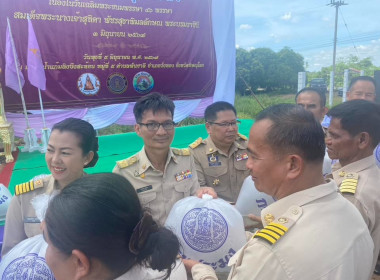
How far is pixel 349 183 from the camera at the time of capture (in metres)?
1.25

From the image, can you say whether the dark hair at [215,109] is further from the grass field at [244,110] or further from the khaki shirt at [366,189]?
the grass field at [244,110]

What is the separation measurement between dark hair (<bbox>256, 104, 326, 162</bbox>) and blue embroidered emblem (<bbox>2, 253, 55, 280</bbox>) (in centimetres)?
95

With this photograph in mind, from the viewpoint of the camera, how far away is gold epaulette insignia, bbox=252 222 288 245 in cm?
75

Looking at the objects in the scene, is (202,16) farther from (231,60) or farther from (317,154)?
(317,154)

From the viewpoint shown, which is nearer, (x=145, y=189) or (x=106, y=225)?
(x=106, y=225)

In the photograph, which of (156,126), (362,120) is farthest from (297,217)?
(156,126)

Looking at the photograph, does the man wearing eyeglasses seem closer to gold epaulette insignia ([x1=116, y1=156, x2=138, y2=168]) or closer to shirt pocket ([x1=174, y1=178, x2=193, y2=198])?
shirt pocket ([x1=174, y1=178, x2=193, y2=198])

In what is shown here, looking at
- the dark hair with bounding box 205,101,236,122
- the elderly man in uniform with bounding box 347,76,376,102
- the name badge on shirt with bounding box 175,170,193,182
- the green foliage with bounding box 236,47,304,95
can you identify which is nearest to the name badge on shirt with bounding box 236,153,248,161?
the dark hair with bounding box 205,101,236,122

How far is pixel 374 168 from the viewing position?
1.34 metres

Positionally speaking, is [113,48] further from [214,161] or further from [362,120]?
[362,120]

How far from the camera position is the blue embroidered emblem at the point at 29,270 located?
1.11 m

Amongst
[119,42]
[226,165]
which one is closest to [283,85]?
[119,42]

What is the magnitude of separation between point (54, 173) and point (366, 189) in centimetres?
146

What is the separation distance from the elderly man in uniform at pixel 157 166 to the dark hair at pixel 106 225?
3.12 feet
